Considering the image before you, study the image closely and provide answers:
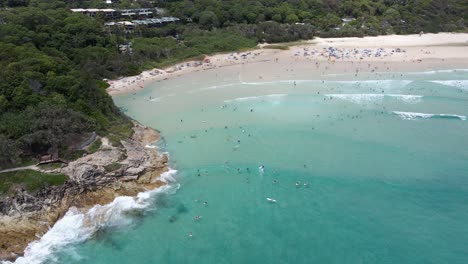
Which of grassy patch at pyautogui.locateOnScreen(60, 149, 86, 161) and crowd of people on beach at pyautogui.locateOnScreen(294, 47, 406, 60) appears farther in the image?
crowd of people on beach at pyautogui.locateOnScreen(294, 47, 406, 60)

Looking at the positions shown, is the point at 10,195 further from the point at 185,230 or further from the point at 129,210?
the point at 185,230

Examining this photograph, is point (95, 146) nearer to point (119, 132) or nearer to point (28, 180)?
point (119, 132)

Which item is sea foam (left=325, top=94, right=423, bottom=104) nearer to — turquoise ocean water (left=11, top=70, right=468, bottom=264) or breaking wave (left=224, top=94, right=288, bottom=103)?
turquoise ocean water (left=11, top=70, right=468, bottom=264)

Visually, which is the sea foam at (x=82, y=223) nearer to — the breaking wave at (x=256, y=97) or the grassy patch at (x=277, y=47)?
the breaking wave at (x=256, y=97)

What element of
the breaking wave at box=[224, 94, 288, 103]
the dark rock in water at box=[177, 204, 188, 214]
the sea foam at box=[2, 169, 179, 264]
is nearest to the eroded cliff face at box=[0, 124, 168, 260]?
the sea foam at box=[2, 169, 179, 264]

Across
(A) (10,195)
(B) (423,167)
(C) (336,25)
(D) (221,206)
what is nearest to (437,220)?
(B) (423,167)

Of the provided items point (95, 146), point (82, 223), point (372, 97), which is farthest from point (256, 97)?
point (82, 223)
